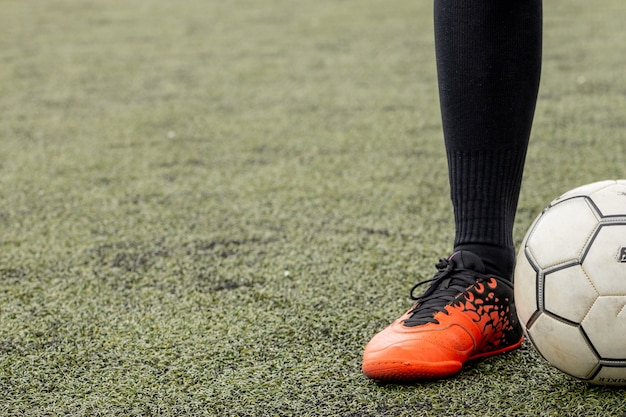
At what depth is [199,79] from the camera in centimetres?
329

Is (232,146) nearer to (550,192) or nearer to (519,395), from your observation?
(550,192)

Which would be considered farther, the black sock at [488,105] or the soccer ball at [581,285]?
the black sock at [488,105]

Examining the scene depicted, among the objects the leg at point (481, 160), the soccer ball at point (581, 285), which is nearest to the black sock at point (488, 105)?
the leg at point (481, 160)

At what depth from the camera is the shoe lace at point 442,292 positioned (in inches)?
43.4

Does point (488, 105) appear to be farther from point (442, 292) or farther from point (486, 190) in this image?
point (442, 292)

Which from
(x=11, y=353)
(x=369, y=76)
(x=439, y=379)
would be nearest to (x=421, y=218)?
(x=439, y=379)

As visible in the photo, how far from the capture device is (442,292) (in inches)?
44.6

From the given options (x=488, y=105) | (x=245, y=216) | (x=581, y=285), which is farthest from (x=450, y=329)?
(x=245, y=216)

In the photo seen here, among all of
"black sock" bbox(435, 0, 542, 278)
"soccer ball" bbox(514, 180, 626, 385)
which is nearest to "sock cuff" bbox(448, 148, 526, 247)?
"black sock" bbox(435, 0, 542, 278)

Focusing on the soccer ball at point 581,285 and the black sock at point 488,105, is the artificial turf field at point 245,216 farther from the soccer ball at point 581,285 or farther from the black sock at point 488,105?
the black sock at point 488,105

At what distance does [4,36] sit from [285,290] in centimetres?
368

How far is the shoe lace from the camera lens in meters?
1.10

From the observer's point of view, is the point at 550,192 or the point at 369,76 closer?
the point at 550,192

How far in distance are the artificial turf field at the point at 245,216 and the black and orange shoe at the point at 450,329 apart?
0.08 feet
